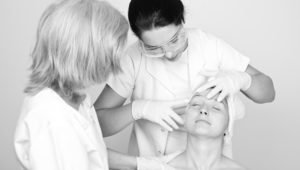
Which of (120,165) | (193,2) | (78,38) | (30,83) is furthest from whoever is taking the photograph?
(193,2)

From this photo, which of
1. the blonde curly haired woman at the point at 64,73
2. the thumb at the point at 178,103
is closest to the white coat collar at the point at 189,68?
the thumb at the point at 178,103

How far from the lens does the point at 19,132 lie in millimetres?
1796

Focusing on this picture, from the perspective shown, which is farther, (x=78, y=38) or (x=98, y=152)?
(x=98, y=152)

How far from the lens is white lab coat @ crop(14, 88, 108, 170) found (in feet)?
5.76

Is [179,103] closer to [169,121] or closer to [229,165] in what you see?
[169,121]

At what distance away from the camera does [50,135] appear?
5.80 ft

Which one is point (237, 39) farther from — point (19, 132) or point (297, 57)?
point (19, 132)

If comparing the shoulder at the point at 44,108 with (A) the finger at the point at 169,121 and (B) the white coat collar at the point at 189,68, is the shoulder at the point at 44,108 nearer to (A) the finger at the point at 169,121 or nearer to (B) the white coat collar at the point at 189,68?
(A) the finger at the point at 169,121

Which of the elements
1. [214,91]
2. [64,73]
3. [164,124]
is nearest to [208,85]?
[214,91]

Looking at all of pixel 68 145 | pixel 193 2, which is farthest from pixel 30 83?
pixel 193 2

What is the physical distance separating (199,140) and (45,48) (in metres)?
0.95

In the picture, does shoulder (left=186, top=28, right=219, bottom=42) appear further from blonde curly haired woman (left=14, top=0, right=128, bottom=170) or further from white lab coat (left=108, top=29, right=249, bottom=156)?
blonde curly haired woman (left=14, top=0, right=128, bottom=170)

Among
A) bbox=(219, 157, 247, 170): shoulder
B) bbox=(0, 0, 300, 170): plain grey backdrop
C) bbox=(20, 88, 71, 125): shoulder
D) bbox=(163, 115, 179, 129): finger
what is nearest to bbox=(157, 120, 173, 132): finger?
bbox=(163, 115, 179, 129): finger

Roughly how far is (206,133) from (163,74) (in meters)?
0.38
